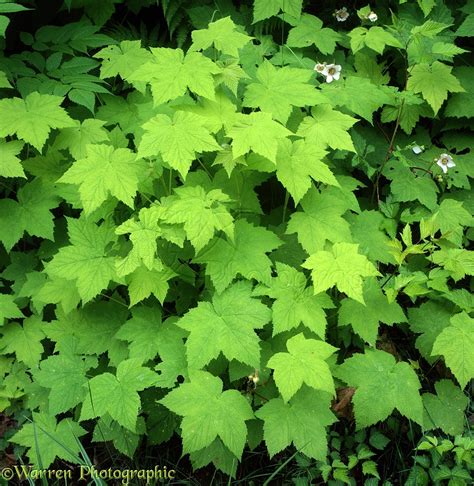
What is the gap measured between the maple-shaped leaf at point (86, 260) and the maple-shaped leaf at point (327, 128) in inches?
41.2

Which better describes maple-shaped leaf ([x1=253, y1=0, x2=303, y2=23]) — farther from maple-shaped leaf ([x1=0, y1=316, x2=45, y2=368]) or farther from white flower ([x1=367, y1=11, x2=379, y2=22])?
maple-shaped leaf ([x1=0, y1=316, x2=45, y2=368])

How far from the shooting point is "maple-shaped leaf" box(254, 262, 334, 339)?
7.75 feet

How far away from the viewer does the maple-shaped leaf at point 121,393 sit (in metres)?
2.23

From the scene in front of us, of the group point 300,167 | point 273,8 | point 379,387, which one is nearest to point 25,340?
point 300,167

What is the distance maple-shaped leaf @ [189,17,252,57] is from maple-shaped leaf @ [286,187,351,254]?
76cm

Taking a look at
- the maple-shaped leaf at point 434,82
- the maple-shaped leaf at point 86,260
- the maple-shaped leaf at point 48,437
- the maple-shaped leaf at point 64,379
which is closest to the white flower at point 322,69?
the maple-shaped leaf at point 434,82

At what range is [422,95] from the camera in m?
2.95

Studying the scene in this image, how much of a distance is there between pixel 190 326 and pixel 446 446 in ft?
3.85

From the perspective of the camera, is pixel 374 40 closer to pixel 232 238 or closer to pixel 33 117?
pixel 232 238

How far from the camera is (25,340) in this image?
279 cm

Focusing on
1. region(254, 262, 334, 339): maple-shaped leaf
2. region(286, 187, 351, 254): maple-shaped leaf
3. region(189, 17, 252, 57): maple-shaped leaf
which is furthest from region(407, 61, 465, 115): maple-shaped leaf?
region(254, 262, 334, 339): maple-shaped leaf

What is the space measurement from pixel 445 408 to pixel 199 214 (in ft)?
4.78

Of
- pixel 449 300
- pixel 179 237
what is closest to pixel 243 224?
pixel 179 237

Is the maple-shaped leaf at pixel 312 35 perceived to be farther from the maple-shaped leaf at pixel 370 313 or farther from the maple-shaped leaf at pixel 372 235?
the maple-shaped leaf at pixel 370 313
